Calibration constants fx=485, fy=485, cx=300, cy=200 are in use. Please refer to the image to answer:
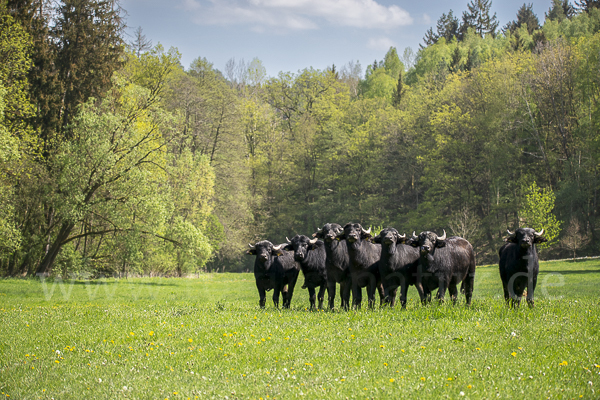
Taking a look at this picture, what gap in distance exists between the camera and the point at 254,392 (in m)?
6.19

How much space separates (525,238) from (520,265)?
74 cm

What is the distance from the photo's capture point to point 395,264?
516 inches

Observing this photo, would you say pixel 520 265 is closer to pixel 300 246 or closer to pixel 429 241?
pixel 429 241

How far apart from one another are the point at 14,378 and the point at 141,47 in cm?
4765

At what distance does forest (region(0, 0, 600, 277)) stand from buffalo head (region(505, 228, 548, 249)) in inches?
934

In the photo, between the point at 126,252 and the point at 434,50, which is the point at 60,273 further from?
the point at 434,50

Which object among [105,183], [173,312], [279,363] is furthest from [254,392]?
[105,183]

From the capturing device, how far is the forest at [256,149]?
3114 cm

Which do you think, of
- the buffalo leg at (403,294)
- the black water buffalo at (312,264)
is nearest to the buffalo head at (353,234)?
the black water buffalo at (312,264)

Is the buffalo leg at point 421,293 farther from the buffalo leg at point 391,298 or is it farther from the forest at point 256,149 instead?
the forest at point 256,149

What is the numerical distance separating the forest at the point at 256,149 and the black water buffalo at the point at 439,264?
71.4 ft

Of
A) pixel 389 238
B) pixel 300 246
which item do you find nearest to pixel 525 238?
pixel 389 238

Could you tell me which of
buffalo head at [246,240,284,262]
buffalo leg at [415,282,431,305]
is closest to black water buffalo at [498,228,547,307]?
buffalo leg at [415,282,431,305]

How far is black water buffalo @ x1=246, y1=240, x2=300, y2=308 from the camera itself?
49.0 ft
